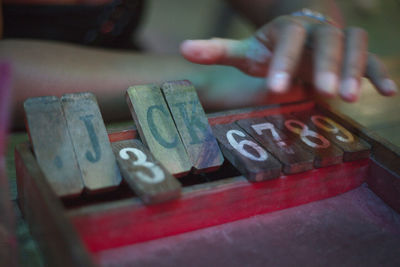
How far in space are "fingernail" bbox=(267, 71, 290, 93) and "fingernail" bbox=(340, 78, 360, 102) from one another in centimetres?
9

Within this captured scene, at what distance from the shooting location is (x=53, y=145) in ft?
1.85

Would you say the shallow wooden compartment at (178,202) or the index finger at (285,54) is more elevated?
the index finger at (285,54)

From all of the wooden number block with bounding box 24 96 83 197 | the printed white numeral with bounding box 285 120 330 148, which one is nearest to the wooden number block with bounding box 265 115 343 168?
the printed white numeral with bounding box 285 120 330 148

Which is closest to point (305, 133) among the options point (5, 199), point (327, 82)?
point (327, 82)

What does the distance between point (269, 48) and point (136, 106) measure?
0.34m

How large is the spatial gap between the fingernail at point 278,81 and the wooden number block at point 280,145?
0.11m

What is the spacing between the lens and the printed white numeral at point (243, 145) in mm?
617

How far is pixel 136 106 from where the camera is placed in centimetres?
64

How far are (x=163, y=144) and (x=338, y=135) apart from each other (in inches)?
12.3

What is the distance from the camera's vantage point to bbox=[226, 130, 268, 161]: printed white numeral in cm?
62

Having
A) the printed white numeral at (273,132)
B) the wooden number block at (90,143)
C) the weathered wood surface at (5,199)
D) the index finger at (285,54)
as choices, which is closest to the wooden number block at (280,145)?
the printed white numeral at (273,132)

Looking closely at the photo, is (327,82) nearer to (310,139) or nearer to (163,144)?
(310,139)

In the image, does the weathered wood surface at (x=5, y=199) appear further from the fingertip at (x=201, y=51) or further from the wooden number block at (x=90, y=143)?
the fingertip at (x=201, y=51)

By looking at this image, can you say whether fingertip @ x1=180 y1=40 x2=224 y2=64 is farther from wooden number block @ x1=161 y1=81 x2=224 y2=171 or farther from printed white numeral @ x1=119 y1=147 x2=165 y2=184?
printed white numeral @ x1=119 y1=147 x2=165 y2=184
